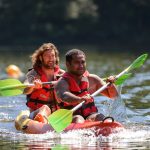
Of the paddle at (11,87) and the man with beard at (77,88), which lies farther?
the paddle at (11,87)

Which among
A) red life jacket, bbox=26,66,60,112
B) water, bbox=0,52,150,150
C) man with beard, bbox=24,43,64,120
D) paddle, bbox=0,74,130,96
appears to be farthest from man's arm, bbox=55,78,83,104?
paddle, bbox=0,74,130,96

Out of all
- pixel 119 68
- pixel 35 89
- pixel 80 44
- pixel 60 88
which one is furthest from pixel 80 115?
pixel 80 44

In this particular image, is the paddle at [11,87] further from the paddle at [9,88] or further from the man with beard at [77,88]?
the man with beard at [77,88]

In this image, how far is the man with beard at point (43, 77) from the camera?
12156 millimetres

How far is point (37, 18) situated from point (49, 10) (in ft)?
3.35

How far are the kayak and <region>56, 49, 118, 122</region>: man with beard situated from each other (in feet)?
0.98

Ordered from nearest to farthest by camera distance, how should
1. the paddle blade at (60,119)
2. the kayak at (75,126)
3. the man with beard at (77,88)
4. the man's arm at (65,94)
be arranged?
the kayak at (75,126) < the paddle blade at (60,119) < the man's arm at (65,94) < the man with beard at (77,88)

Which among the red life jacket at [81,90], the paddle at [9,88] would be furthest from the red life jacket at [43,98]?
the red life jacket at [81,90]

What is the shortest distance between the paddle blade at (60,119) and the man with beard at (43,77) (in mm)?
1184

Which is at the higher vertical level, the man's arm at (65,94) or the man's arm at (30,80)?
the man's arm at (30,80)

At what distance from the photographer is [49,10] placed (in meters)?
49.9

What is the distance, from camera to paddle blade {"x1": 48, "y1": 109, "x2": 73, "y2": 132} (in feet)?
34.8

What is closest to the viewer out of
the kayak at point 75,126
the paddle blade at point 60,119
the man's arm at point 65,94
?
the kayak at point 75,126

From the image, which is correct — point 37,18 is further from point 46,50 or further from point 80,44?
point 46,50
